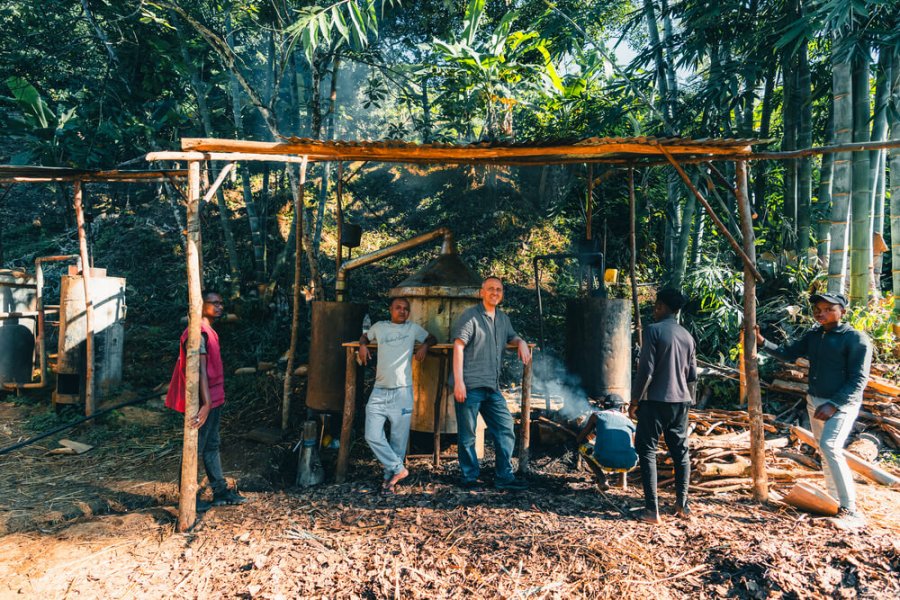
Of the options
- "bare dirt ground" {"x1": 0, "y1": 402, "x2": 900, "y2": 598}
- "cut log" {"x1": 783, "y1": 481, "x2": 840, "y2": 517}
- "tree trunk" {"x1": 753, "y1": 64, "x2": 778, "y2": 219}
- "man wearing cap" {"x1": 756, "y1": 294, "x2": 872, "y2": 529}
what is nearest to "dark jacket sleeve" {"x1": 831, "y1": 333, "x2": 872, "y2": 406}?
"man wearing cap" {"x1": 756, "y1": 294, "x2": 872, "y2": 529}

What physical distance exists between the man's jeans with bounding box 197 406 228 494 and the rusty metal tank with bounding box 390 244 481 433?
212cm

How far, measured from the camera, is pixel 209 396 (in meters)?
4.50

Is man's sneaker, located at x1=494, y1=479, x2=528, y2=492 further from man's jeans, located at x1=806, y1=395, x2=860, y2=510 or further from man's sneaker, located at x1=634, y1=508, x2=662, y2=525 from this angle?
man's jeans, located at x1=806, y1=395, x2=860, y2=510

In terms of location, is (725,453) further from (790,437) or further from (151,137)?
(151,137)

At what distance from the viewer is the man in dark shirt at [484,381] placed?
492 centimetres

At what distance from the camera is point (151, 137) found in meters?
9.45

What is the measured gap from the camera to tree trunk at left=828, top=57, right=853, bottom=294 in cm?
668

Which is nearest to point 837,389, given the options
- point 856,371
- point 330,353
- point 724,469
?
point 856,371

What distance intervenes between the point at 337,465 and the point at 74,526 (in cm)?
234

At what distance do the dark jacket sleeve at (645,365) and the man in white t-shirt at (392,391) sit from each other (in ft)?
6.80

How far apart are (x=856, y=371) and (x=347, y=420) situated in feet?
15.5

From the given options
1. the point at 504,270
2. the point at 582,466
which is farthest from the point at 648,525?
the point at 504,270

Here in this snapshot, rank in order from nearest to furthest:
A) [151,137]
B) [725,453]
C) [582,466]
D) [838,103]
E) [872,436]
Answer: [725,453]
[582,466]
[872,436]
[838,103]
[151,137]

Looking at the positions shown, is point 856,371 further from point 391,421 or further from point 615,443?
point 391,421
